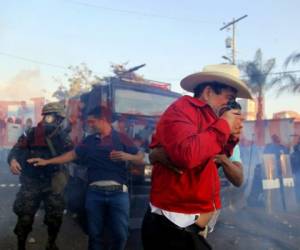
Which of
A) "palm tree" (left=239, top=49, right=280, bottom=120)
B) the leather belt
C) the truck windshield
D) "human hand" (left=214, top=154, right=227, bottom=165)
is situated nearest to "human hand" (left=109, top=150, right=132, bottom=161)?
the leather belt

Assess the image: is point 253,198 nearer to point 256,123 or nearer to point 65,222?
point 65,222

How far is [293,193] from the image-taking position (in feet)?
29.0

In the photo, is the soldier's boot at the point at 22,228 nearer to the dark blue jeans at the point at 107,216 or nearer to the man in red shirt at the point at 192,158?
the dark blue jeans at the point at 107,216

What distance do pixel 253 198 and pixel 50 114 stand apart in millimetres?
5780

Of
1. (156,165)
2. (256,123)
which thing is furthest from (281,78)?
(156,165)

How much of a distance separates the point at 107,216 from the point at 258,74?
26.2m

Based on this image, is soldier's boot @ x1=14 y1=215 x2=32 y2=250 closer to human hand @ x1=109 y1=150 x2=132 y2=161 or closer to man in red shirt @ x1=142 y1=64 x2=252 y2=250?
human hand @ x1=109 y1=150 x2=132 y2=161

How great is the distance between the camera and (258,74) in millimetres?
28719

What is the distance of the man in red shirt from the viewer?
6.11ft

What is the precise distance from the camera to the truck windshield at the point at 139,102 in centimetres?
677

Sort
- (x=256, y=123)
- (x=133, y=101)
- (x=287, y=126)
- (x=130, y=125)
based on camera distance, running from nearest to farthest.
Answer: (x=130, y=125) < (x=133, y=101) < (x=287, y=126) < (x=256, y=123)

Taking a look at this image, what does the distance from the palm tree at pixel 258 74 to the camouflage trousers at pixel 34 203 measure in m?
23.9

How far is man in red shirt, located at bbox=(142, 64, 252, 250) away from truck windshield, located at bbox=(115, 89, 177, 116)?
448 cm

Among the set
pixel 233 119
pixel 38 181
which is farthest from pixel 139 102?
pixel 233 119
